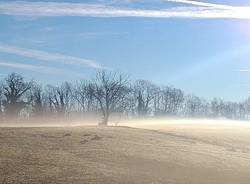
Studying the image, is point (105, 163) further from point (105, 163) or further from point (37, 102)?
point (37, 102)

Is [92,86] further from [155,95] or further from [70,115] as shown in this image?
[155,95]

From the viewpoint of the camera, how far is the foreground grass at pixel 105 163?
70.2ft

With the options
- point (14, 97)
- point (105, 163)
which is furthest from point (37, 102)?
point (105, 163)

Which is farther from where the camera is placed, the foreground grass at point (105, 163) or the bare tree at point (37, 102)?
the bare tree at point (37, 102)

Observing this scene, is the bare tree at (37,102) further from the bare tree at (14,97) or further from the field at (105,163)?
the field at (105,163)

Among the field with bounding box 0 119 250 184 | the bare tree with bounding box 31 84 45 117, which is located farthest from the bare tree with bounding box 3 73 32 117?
the field with bounding box 0 119 250 184

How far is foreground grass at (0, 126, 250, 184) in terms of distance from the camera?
843 inches

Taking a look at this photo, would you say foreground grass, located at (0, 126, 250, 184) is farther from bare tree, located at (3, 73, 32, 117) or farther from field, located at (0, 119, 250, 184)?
bare tree, located at (3, 73, 32, 117)

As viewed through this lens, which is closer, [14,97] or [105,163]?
[105,163]

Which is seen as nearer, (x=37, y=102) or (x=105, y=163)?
(x=105, y=163)

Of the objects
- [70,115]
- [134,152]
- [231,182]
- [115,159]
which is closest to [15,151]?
[115,159]

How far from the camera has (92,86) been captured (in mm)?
113562

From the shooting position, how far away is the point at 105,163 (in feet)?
83.5

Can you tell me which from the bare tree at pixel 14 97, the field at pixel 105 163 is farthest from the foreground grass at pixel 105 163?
the bare tree at pixel 14 97
